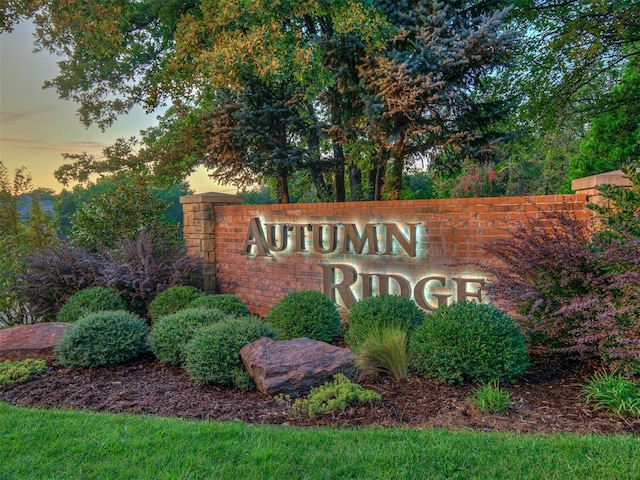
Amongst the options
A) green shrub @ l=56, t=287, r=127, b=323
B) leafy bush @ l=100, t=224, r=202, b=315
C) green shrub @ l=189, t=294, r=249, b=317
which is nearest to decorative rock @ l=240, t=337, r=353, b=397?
green shrub @ l=189, t=294, r=249, b=317

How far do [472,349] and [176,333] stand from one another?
120 inches

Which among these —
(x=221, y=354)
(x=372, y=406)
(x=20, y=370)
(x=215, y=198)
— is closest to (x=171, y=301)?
(x=20, y=370)

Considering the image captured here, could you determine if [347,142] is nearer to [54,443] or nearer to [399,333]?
[399,333]

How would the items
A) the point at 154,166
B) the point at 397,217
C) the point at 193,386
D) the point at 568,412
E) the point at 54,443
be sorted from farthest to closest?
the point at 154,166
the point at 397,217
the point at 193,386
the point at 568,412
the point at 54,443

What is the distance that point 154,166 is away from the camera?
12828 millimetres

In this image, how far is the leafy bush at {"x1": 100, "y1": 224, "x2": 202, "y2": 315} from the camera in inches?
321

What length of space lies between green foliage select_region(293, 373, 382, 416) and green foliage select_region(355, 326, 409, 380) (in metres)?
0.47

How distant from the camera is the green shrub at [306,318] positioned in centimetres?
611

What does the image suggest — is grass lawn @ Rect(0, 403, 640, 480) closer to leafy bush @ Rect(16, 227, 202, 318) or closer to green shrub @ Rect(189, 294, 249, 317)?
green shrub @ Rect(189, 294, 249, 317)

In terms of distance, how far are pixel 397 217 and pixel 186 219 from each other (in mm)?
4620

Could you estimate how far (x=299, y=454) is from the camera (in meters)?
3.20

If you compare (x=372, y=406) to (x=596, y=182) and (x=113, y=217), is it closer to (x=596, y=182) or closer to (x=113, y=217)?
(x=596, y=182)

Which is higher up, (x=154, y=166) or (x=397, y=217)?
(x=154, y=166)

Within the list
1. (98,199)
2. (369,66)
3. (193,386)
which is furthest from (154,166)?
(193,386)
